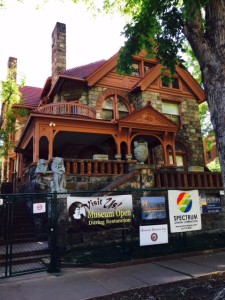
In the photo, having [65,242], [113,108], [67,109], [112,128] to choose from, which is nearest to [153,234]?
[65,242]

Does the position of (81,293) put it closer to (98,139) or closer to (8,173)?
(98,139)

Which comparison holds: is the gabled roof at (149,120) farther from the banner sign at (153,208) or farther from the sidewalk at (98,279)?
the sidewalk at (98,279)

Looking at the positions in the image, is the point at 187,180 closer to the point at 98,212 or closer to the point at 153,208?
the point at 153,208

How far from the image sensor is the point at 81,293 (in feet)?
17.4

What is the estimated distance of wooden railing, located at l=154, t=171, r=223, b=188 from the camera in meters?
11.4

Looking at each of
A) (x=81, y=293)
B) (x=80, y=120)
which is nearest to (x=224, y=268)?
(x=81, y=293)

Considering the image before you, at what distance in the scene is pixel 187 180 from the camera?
1206 centimetres

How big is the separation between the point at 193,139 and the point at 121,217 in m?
12.6

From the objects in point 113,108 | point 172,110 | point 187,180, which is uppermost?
point 172,110

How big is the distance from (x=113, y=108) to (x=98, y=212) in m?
10.9

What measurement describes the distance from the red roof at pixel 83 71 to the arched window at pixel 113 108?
2.10 m

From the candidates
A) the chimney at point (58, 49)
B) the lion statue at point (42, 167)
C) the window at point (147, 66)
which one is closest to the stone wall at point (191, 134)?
the window at point (147, 66)

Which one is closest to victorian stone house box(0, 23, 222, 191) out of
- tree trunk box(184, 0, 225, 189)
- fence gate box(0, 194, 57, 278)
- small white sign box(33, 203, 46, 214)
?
fence gate box(0, 194, 57, 278)

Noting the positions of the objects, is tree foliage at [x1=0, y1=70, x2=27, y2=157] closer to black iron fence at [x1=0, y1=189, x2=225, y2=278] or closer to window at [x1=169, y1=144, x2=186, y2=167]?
black iron fence at [x1=0, y1=189, x2=225, y2=278]
